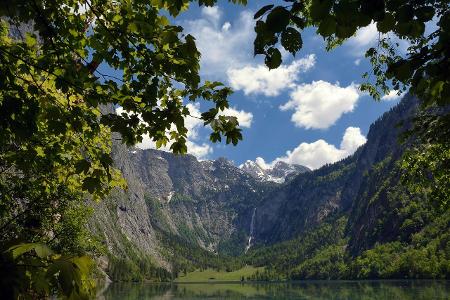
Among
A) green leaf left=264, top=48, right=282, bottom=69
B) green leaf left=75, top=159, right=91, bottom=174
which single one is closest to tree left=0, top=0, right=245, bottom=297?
green leaf left=75, top=159, right=91, bottom=174

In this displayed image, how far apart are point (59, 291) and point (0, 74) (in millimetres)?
4584

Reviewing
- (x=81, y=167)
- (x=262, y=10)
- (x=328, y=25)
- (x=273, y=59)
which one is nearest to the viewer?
(x=262, y=10)

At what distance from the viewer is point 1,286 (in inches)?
114

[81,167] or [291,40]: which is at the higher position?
[291,40]

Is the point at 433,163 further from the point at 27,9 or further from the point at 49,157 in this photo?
the point at 27,9

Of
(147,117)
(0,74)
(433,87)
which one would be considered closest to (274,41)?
(433,87)

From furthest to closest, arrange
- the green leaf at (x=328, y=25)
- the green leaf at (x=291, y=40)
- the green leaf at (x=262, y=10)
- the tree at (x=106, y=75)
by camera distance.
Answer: the tree at (x=106, y=75), the green leaf at (x=291, y=40), the green leaf at (x=328, y=25), the green leaf at (x=262, y=10)

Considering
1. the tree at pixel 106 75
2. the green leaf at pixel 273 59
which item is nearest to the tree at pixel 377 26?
the green leaf at pixel 273 59

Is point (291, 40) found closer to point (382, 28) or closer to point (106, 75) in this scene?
point (382, 28)

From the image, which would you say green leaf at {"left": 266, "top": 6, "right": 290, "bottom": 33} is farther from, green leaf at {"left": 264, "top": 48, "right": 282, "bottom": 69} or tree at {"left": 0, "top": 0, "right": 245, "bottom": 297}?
tree at {"left": 0, "top": 0, "right": 245, "bottom": 297}

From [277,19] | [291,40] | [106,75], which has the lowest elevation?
[277,19]

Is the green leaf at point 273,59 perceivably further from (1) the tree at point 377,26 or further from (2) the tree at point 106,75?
(2) the tree at point 106,75

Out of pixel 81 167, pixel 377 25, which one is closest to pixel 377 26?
pixel 377 25

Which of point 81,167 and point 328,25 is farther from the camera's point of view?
point 81,167
